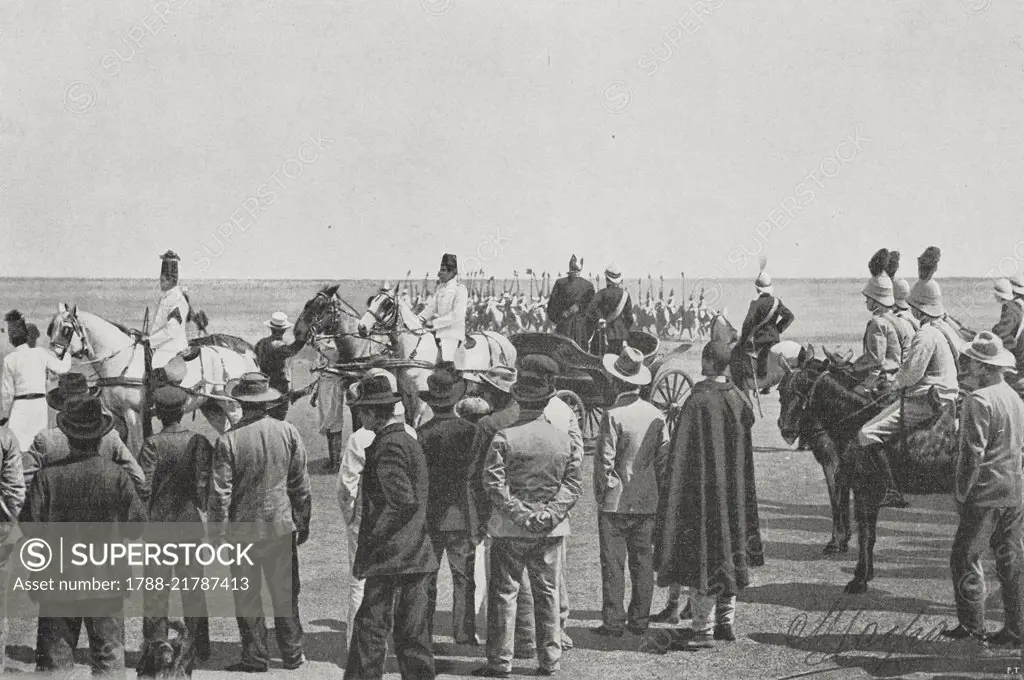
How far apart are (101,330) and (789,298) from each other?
29.8 meters

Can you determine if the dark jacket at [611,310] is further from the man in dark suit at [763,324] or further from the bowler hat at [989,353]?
the bowler hat at [989,353]

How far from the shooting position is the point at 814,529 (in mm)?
10477

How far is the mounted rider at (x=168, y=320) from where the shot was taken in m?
11.4

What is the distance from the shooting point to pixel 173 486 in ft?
23.2

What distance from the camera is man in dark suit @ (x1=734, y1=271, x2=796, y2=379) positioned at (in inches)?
503

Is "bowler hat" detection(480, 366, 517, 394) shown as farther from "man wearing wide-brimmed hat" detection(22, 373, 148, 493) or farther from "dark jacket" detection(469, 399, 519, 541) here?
"man wearing wide-brimmed hat" detection(22, 373, 148, 493)

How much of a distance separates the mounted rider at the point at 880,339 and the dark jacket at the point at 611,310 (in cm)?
373

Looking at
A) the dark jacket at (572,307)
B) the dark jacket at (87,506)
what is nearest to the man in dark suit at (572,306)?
the dark jacket at (572,307)

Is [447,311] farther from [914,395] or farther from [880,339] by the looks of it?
[914,395]

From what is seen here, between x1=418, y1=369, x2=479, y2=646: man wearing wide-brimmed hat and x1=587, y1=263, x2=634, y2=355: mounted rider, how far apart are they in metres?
5.85

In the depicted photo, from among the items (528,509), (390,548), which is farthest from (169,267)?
(390,548)

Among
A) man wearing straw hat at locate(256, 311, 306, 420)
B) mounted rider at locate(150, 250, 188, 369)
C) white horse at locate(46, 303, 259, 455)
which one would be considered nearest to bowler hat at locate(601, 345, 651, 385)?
white horse at locate(46, 303, 259, 455)

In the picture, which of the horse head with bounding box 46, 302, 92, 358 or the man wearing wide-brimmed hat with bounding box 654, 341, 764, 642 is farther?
the horse head with bounding box 46, 302, 92, 358

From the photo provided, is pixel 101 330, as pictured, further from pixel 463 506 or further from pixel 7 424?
pixel 463 506
